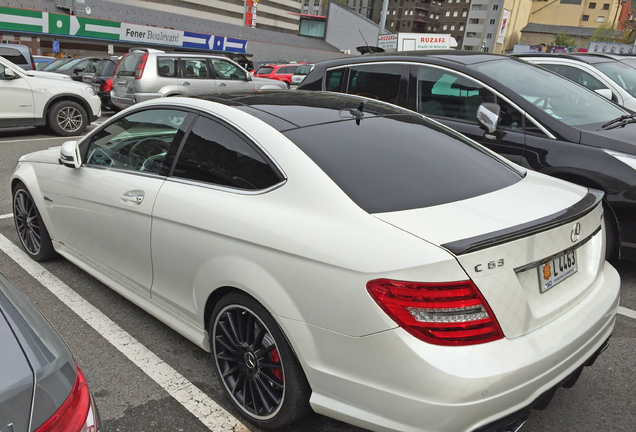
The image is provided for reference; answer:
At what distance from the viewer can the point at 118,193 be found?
120 inches

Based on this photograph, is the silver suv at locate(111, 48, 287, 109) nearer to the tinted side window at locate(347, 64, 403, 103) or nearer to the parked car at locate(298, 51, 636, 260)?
the tinted side window at locate(347, 64, 403, 103)

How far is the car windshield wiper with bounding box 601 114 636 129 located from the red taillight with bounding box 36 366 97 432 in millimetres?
4455

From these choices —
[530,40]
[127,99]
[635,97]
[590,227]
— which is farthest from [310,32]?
[590,227]

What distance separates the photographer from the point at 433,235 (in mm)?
1897

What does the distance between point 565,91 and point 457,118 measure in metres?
1.04

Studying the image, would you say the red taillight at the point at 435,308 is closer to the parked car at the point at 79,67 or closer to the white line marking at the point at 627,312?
the white line marking at the point at 627,312

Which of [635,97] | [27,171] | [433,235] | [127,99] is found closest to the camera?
[433,235]

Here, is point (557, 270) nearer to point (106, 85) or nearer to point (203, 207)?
point (203, 207)

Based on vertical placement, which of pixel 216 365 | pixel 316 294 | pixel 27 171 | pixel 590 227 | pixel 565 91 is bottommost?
pixel 216 365

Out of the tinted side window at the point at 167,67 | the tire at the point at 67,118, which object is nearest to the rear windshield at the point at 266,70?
the tinted side window at the point at 167,67

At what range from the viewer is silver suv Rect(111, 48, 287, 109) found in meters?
11.7

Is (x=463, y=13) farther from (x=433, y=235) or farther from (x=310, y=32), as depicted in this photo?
(x=433, y=235)

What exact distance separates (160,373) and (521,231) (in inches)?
79.4

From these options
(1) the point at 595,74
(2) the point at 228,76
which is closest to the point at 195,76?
(2) the point at 228,76
